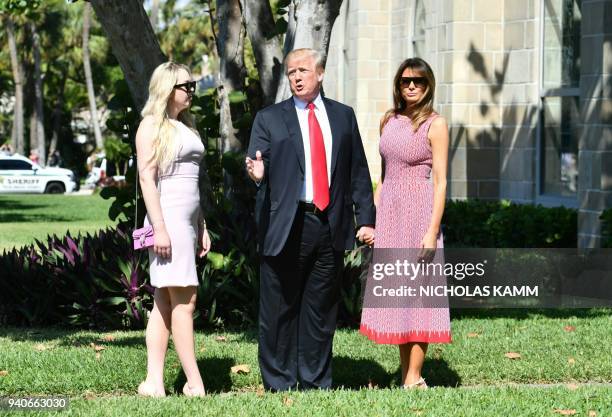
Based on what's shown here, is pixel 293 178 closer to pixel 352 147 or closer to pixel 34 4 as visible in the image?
pixel 352 147

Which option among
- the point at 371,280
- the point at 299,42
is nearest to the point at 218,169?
the point at 299,42

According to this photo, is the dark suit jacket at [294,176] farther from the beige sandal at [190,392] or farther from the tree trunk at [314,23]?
the tree trunk at [314,23]

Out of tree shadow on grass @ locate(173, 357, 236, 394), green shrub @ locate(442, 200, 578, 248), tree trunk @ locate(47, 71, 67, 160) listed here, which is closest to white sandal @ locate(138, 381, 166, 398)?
tree shadow on grass @ locate(173, 357, 236, 394)

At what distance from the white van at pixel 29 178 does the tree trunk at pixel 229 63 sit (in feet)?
112

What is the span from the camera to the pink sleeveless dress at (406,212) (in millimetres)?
6812

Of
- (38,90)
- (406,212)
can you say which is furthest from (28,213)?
(38,90)

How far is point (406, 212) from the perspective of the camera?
683 cm

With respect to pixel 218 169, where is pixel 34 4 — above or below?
above

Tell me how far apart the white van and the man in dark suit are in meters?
38.5

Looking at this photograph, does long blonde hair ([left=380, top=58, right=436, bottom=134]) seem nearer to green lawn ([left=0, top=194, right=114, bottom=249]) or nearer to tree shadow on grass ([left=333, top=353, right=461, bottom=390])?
tree shadow on grass ([left=333, top=353, right=461, bottom=390])

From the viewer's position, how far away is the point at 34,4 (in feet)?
50.6

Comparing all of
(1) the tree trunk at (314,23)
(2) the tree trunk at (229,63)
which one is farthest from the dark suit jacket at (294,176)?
(2) the tree trunk at (229,63)

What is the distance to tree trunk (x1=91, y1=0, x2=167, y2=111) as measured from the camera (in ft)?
29.9

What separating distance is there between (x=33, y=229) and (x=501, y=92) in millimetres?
11714
